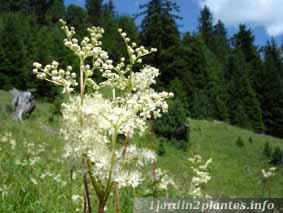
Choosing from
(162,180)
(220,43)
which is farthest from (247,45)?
(162,180)

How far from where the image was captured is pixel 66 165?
1987 millimetres

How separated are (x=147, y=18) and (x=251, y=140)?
Answer: 63.2 ft

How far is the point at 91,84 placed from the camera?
74.2 inches

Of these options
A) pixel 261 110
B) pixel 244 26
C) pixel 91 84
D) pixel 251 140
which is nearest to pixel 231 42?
pixel 244 26

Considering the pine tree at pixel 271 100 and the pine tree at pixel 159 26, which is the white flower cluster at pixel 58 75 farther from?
the pine tree at pixel 271 100

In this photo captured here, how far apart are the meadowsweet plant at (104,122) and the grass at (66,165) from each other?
98 millimetres

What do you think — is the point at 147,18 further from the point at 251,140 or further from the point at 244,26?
the point at 244,26

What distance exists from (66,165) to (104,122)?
38 cm

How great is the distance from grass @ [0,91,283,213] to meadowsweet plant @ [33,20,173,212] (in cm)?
10

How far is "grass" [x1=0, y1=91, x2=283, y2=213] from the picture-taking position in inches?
201

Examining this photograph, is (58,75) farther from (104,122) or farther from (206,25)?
(206,25)

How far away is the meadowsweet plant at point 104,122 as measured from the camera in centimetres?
166

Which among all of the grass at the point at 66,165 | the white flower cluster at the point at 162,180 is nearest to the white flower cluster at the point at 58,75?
the grass at the point at 66,165

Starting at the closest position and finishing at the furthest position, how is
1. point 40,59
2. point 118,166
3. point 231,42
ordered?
point 118,166, point 40,59, point 231,42
